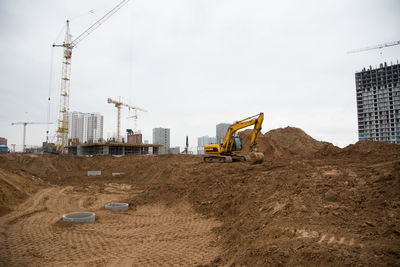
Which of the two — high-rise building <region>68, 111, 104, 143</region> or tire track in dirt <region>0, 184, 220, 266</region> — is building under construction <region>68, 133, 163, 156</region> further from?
tire track in dirt <region>0, 184, 220, 266</region>

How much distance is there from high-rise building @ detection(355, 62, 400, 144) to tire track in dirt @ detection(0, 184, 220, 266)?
62.8 meters

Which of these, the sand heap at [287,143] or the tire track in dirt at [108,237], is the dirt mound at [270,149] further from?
the tire track in dirt at [108,237]

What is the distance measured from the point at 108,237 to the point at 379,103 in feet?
231

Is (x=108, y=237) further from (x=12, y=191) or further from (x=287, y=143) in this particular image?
(x=287, y=143)

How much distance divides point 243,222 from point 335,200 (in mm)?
2718

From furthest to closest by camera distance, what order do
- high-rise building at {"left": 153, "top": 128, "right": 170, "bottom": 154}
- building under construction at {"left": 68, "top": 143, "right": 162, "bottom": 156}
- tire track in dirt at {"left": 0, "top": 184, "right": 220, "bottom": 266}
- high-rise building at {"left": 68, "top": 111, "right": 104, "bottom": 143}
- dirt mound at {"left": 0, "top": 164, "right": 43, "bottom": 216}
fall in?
1. high-rise building at {"left": 153, "top": 128, "right": 170, "bottom": 154}
2. high-rise building at {"left": 68, "top": 111, "right": 104, "bottom": 143}
3. building under construction at {"left": 68, "top": 143, "right": 162, "bottom": 156}
4. dirt mound at {"left": 0, "top": 164, "right": 43, "bottom": 216}
5. tire track in dirt at {"left": 0, "top": 184, "right": 220, "bottom": 266}

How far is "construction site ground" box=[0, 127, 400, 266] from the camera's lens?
4.43 metres

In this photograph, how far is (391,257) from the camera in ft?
11.4

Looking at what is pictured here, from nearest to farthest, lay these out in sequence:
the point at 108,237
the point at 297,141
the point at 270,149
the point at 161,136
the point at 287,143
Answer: the point at 108,237
the point at 270,149
the point at 297,141
the point at 287,143
the point at 161,136

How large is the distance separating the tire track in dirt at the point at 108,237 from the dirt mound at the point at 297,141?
22157mm

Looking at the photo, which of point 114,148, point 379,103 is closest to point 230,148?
point 114,148

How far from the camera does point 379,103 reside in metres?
58.7

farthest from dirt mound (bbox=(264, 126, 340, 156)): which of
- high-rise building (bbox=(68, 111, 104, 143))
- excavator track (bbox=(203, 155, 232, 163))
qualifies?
high-rise building (bbox=(68, 111, 104, 143))

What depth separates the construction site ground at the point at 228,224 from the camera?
14.5 ft
